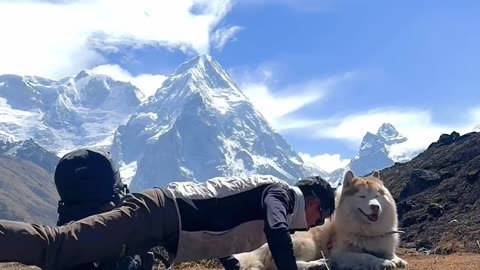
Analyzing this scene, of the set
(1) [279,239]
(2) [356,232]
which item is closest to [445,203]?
(2) [356,232]

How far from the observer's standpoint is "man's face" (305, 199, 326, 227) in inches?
310

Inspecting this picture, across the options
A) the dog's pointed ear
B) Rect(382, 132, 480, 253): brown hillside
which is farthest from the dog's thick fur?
Rect(382, 132, 480, 253): brown hillside

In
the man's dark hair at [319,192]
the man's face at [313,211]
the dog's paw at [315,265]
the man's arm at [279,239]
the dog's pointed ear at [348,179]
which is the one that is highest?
the dog's pointed ear at [348,179]

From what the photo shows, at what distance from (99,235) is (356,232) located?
5.37m

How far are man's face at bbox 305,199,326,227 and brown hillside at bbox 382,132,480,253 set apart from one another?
8004 mm

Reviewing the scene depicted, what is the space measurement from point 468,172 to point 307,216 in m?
29.7

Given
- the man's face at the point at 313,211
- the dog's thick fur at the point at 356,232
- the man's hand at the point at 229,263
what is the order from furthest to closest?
the dog's thick fur at the point at 356,232 < the man's hand at the point at 229,263 < the man's face at the point at 313,211

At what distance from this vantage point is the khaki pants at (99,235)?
6.63m

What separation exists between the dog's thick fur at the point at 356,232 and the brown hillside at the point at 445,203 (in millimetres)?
4570

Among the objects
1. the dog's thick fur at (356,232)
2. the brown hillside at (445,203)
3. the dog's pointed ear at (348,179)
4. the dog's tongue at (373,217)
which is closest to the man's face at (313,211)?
the dog's thick fur at (356,232)

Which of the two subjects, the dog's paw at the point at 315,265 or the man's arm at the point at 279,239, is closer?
the man's arm at the point at 279,239

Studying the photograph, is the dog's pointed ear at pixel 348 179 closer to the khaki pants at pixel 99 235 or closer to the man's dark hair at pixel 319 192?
the man's dark hair at pixel 319 192

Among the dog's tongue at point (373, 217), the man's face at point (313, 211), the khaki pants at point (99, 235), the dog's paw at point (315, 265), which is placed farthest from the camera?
the dog's tongue at point (373, 217)

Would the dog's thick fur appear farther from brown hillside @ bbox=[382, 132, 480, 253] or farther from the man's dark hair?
brown hillside @ bbox=[382, 132, 480, 253]
